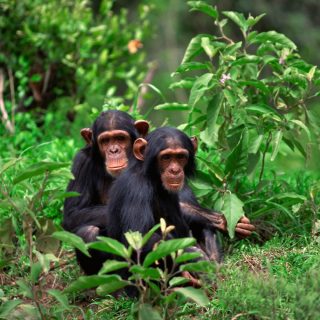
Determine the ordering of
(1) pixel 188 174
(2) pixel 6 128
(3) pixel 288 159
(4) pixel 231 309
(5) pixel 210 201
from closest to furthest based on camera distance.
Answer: (4) pixel 231 309
(1) pixel 188 174
(5) pixel 210 201
(2) pixel 6 128
(3) pixel 288 159

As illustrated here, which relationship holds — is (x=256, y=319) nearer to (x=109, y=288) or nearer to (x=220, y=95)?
(x=109, y=288)

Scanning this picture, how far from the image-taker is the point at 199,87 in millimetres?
5809

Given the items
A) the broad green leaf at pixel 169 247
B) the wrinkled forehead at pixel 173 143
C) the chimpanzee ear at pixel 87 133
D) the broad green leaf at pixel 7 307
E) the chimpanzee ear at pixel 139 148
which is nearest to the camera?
the broad green leaf at pixel 169 247

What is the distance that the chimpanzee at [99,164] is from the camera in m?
5.80

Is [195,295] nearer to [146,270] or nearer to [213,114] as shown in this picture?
[146,270]

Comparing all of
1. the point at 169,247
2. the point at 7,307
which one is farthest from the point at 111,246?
the point at 7,307

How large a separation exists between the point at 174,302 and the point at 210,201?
1.55 meters

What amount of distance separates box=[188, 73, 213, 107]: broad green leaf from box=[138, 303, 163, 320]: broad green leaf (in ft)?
6.20

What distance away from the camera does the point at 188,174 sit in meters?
5.63

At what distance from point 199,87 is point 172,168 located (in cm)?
84

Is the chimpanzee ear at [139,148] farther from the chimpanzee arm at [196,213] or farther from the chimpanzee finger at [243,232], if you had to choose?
the chimpanzee finger at [243,232]

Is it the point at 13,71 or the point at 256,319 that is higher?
the point at 256,319

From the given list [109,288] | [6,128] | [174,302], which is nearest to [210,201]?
[174,302]

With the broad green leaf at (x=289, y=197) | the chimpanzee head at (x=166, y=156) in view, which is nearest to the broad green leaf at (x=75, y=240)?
the chimpanzee head at (x=166, y=156)
